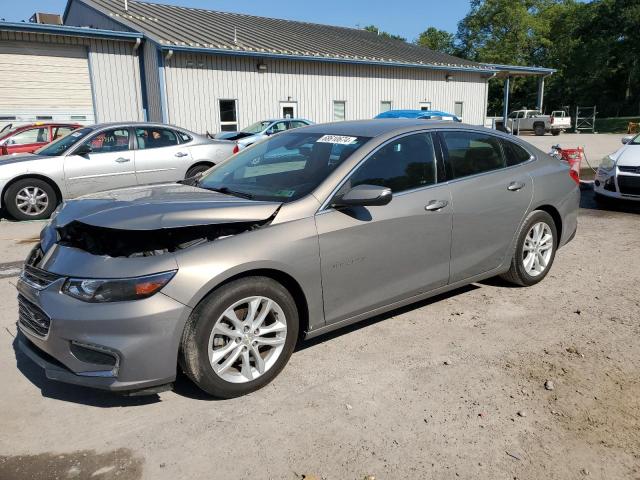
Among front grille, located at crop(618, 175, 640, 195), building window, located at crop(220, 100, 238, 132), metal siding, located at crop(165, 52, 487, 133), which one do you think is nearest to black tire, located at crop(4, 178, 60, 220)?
front grille, located at crop(618, 175, 640, 195)

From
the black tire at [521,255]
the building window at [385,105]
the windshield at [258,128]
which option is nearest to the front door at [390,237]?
the black tire at [521,255]

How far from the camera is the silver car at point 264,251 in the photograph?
279 centimetres

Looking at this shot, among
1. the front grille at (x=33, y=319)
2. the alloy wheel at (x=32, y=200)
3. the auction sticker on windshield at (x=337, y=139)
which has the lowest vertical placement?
the alloy wheel at (x=32, y=200)

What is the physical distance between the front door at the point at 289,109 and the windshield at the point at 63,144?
1237 cm

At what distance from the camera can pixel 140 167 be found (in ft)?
29.4

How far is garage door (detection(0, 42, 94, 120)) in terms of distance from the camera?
15.9 meters

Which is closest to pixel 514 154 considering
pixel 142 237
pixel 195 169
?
pixel 142 237

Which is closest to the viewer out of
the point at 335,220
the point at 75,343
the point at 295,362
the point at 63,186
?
the point at 75,343

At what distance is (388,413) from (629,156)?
730 centimetres

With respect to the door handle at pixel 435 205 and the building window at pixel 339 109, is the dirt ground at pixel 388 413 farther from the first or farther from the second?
the building window at pixel 339 109

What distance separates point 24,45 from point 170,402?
16596 mm

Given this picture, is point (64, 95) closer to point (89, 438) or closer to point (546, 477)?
point (89, 438)

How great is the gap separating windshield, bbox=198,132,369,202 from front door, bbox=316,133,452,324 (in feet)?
0.77

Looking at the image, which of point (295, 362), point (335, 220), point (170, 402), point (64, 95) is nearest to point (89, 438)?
point (170, 402)
